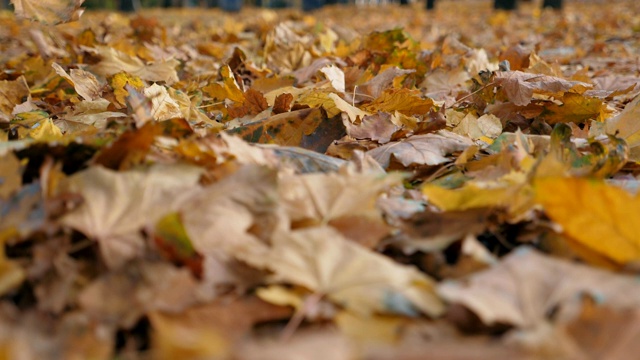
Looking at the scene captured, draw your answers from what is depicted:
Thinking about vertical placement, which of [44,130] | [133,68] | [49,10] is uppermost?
[49,10]

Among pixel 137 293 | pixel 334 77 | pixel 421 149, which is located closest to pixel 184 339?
pixel 137 293

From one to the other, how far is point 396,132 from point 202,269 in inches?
28.3

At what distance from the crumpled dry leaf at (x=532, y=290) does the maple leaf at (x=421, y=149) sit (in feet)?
1.69

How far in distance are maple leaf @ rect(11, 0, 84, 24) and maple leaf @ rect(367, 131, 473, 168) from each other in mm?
1021

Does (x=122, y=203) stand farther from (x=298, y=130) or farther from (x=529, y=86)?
(x=529, y=86)

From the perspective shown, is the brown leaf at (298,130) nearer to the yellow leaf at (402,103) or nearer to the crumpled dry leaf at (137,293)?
the yellow leaf at (402,103)

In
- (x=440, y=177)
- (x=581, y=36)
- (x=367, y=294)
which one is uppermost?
(x=367, y=294)

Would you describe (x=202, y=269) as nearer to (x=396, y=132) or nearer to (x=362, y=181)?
(x=362, y=181)

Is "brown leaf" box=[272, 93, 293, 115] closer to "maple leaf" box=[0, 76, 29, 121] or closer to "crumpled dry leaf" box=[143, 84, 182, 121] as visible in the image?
"crumpled dry leaf" box=[143, 84, 182, 121]

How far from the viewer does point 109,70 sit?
80.3 inches

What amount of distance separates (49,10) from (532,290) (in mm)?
1560

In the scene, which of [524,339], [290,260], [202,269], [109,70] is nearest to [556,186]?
[524,339]

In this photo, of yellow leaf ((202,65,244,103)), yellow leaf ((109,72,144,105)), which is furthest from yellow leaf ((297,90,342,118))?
yellow leaf ((109,72,144,105))

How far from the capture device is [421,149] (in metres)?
1.24
